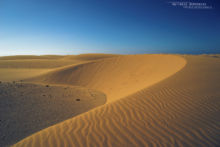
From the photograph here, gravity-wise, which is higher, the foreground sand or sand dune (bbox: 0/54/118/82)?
sand dune (bbox: 0/54/118/82)

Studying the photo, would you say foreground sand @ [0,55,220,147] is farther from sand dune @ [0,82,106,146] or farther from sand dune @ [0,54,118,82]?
sand dune @ [0,54,118,82]

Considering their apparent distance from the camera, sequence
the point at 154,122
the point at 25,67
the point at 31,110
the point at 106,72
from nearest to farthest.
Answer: the point at 154,122 → the point at 31,110 → the point at 106,72 → the point at 25,67

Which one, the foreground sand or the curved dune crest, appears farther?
the curved dune crest

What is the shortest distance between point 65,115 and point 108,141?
4173 mm

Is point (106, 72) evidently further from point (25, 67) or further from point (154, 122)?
point (25, 67)

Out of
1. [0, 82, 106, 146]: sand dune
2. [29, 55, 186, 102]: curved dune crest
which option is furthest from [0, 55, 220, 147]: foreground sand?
[29, 55, 186, 102]: curved dune crest

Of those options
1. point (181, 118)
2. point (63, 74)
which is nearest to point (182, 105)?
point (181, 118)

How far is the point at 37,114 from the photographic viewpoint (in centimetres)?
643

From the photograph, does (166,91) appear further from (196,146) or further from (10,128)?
(10,128)

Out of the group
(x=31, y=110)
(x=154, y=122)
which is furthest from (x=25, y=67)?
(x=154, y=122)

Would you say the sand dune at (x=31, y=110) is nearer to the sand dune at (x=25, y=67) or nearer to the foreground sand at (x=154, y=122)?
the foreground sand at (x=154, y=122)

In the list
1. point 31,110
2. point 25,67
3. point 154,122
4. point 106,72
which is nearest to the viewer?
point 154,122

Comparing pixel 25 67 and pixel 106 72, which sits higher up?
pixel 25 67

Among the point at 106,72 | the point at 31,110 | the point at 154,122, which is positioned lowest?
the point at 31,110
